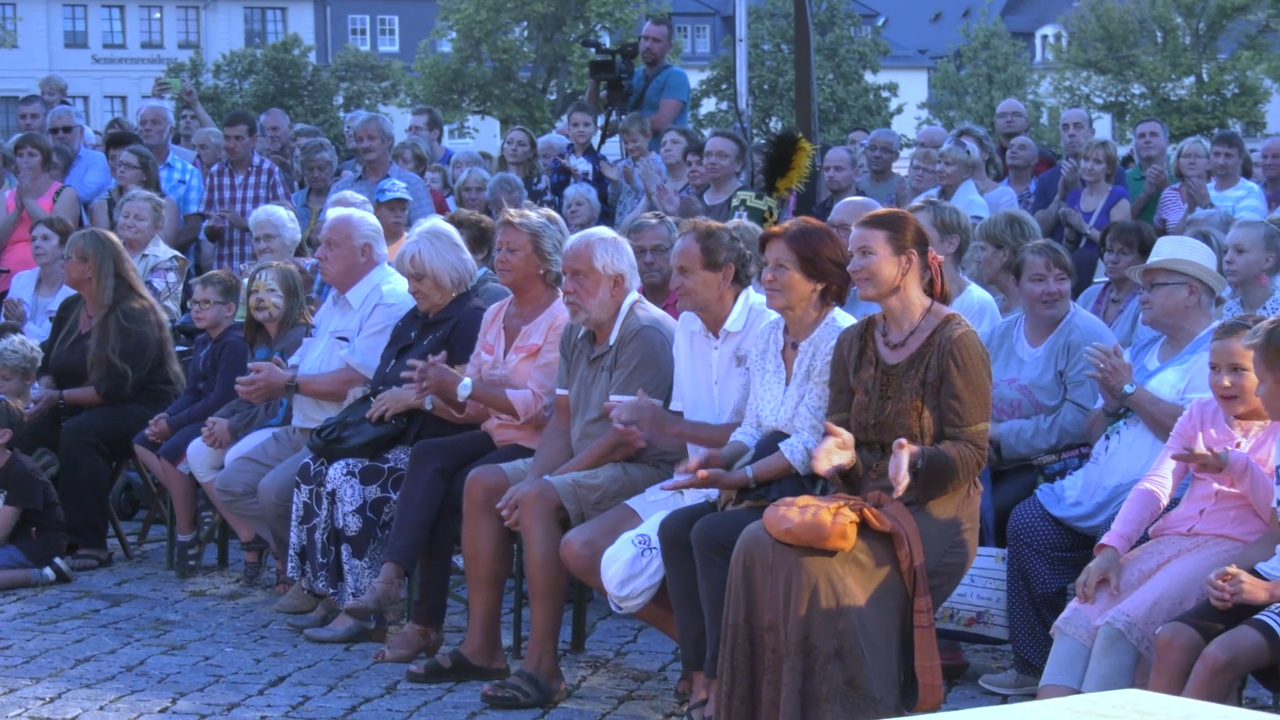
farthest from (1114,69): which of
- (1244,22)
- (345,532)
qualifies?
(345,532)

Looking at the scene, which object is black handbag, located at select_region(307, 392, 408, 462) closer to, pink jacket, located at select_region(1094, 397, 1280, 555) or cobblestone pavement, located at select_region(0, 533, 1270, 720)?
cobblestone pavement, located at select_region(0, 533, 1270, 720)

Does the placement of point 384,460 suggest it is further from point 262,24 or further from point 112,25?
point 262,24

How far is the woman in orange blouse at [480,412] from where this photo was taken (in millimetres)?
5984

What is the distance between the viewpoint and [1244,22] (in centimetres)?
3688

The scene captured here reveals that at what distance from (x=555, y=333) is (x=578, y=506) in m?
0.94

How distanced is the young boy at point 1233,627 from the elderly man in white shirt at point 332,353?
3720 millimetres

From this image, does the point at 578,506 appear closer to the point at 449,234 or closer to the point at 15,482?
the point at 449,234

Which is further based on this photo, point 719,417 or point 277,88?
point 277,88

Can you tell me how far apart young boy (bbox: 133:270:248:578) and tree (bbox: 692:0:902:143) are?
28208 mm

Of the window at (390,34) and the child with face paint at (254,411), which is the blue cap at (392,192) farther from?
the window at (390,34)

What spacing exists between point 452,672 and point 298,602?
1.40 m

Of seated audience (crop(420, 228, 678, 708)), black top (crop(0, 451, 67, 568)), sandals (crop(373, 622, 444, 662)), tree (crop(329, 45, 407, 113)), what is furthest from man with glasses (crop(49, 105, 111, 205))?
tree (crop(329, 45, 407, 113))

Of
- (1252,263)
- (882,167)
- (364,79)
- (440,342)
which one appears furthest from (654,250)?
(364,79)

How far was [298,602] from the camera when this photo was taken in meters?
6.79
